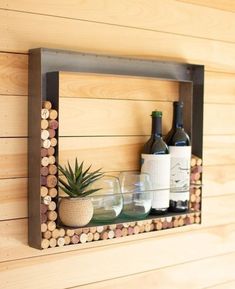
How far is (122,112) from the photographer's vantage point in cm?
151

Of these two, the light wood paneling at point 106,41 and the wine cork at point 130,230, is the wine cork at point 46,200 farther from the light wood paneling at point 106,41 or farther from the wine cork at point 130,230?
the light wood paneling at point 106,41

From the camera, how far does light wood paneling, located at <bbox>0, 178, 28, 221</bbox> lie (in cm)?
130

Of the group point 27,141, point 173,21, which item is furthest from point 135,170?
point 173,21

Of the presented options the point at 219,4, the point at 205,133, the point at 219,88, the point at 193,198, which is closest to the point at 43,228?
the point at 193,198

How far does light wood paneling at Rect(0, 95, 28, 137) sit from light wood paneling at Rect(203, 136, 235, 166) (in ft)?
2.11

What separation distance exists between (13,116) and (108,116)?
0.93ft

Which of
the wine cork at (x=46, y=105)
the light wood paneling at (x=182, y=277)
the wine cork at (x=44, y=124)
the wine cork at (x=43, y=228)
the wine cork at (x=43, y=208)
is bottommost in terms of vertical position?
the light wood paneling at (x=182, y=277)

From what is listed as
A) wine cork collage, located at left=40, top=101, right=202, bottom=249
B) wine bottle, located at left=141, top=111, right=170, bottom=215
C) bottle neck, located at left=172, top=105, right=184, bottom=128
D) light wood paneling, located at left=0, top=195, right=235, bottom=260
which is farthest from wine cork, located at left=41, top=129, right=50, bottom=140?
bottle neck, located at left=172, top=105, right=184, bottom=128

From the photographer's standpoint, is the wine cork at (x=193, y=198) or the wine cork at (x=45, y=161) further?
the wine cork at (x=193, y=198)

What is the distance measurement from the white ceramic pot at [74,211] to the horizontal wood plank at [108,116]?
19cm

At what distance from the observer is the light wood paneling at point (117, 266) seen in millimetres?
1354

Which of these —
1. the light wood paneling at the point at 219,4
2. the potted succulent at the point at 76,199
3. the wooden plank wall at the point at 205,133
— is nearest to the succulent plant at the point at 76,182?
the potted succulent at the point at 76,199

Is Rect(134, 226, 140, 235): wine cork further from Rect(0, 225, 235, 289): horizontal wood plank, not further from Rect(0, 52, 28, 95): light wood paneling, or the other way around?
Rect(0, 52, 28, 95): light wood paneling

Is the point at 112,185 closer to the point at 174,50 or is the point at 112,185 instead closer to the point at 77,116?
the point at 77,116
